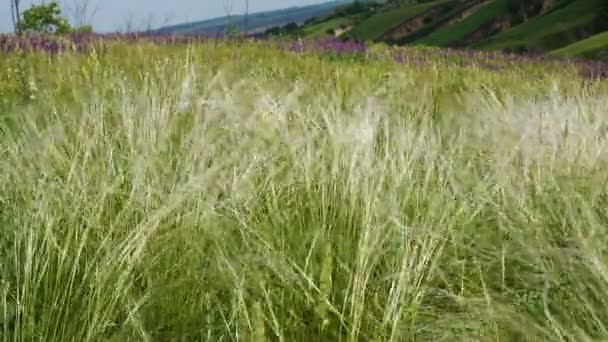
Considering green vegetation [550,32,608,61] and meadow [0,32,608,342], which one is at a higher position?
meadow [0,32,608,342]

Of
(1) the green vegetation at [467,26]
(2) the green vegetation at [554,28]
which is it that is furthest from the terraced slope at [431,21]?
(2) the green vegetation at [554,28]

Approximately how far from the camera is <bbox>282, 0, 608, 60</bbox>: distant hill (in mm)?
55250

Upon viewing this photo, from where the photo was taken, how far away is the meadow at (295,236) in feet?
6.06

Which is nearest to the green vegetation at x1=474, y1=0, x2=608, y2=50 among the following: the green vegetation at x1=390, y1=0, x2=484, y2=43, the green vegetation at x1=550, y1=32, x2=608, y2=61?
the green vegetation at x1=550, y1=32, x2=608, y2=61

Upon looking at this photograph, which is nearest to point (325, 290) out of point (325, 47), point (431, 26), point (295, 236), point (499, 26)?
point (295, 236)

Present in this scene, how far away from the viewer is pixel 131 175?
261cm

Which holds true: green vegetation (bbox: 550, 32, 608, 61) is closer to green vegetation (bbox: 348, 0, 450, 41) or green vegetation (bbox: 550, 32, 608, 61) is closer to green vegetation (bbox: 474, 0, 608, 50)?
green vegetation (bbox: 474, 0, 608, 50)

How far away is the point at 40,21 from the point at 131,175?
126 feet

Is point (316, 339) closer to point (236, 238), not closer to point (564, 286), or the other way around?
point (236, 238)

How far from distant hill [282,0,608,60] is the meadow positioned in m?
29.9

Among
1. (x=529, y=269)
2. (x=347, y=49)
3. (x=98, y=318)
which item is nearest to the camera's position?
(x=98, y=318)

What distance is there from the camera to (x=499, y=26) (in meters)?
74.9

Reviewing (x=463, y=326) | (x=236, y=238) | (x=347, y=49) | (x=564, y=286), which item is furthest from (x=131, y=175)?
(x=347, y=49)

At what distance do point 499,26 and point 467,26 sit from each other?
13.4 feet
